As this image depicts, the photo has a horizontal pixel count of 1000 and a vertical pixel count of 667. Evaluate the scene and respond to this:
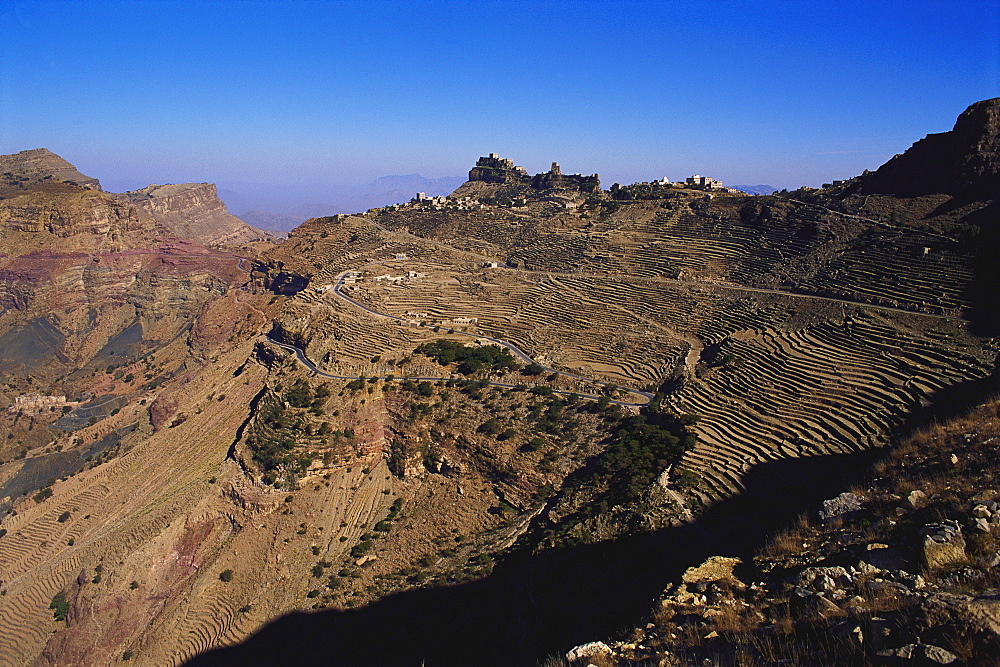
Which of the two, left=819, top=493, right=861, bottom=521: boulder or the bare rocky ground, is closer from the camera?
the bare rocky ground

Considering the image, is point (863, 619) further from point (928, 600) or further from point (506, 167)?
point (506, 167)

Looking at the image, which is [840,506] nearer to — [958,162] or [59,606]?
[59,606]

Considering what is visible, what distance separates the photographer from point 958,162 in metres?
38.2

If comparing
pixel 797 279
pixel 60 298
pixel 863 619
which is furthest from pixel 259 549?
pixel 60 298

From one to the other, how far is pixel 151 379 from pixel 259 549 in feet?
128

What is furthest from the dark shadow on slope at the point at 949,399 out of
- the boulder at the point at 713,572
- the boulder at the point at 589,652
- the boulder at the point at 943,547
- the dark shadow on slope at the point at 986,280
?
the boulder at the point at 589,652

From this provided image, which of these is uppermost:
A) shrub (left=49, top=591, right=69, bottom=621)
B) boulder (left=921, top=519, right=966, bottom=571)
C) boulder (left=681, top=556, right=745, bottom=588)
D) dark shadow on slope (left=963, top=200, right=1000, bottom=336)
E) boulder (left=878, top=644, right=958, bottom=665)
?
dark shadow on slope (left=963, top=200, right=1000, bottom=336)

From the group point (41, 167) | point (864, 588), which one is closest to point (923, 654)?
point (864, 588)

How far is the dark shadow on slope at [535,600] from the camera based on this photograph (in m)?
16.3

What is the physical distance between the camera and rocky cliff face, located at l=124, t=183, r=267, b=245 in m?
123

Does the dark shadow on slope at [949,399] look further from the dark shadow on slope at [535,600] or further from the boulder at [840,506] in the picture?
the boulder at [840,506]

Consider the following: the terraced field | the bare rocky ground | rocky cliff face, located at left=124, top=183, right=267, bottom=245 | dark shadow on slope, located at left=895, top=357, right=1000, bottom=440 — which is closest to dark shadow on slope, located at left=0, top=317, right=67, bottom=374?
the terraced field

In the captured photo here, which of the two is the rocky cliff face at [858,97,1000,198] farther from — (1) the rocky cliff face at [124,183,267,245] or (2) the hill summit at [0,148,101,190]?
(2) the hill summit at [0,148,101,190]

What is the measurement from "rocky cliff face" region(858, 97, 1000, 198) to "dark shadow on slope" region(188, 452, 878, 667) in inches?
1129
